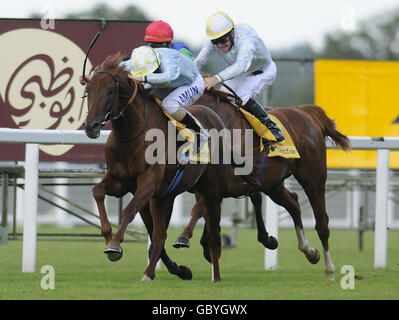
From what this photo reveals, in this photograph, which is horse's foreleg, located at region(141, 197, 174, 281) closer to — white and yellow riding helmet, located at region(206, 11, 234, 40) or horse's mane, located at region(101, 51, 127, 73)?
horse's mane, located at region(101, 51, 127, 73)

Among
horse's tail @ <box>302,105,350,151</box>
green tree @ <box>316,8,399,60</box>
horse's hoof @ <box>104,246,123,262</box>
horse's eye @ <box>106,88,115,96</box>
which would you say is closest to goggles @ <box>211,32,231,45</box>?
horse's tail @ <box>302,105,350,151</box>

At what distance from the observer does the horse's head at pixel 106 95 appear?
666cm

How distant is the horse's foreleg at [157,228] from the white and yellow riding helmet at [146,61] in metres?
1.01

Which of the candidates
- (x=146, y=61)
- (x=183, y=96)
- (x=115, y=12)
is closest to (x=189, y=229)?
(x=183, y=96)

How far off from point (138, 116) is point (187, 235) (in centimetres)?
140

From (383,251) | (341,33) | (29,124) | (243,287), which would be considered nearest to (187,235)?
(243,287)

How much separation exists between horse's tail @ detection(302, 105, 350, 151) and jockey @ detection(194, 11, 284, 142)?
0.66 m

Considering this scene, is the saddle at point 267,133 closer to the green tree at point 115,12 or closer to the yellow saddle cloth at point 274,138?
the yellow saddle cloth at point 274,138

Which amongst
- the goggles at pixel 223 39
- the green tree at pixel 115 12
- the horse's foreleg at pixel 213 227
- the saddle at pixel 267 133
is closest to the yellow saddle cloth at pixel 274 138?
the saddle at pixel 267 133

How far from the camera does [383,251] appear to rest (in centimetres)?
914

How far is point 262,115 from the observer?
8.16 meters

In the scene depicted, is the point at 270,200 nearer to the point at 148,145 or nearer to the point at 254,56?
the point at 254,56

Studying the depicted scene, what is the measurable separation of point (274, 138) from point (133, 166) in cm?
167

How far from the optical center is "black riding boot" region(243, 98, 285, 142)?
26.7ft
